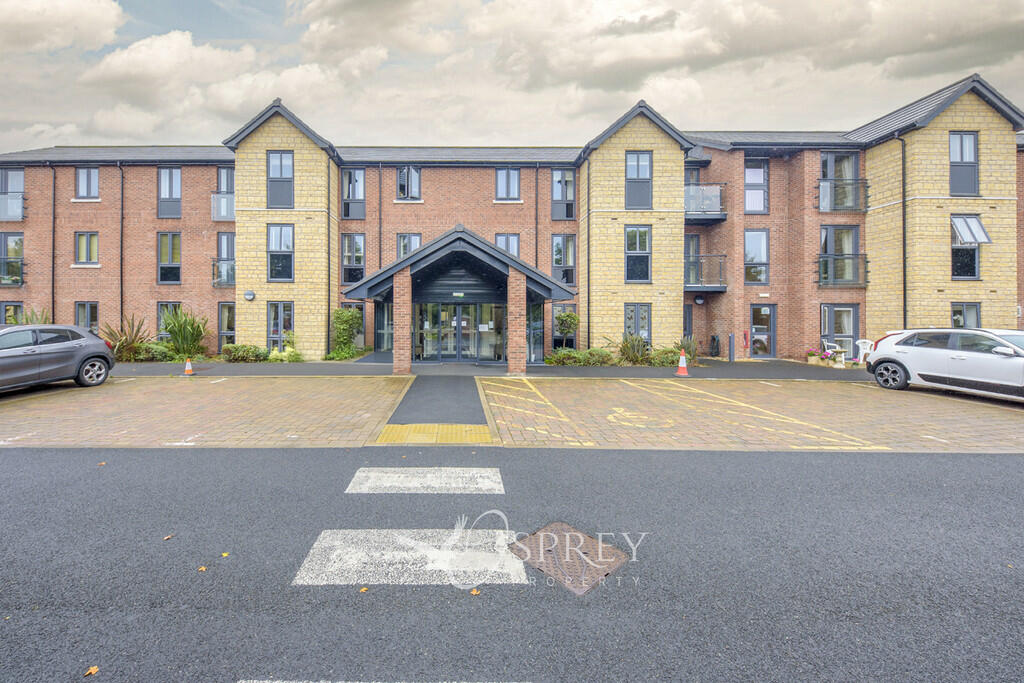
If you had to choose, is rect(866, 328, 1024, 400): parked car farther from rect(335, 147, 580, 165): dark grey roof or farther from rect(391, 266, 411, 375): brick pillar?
rect(335, 147, 580, 165): dark grey roof

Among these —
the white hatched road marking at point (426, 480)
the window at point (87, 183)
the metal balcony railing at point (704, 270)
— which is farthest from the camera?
the window at point (87, 183)

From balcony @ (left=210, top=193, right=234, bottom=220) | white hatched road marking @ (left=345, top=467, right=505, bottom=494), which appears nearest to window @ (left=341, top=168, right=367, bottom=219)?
balcony @ (left=210, top=193, right=234, bottom=220)

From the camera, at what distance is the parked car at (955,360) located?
10180 mm

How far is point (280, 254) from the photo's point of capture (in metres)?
20.0

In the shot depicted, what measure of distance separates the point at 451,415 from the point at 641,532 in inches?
211

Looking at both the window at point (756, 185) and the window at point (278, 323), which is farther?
the window at point (756, 185)

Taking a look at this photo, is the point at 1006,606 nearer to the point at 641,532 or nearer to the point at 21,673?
the point at 641,532

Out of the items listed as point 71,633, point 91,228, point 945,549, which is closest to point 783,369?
point 945,549

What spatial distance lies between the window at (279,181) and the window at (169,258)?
209 inches

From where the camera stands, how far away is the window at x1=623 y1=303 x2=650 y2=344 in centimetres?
1997

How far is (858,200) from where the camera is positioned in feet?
66.2

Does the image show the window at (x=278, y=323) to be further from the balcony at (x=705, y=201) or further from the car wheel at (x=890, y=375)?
the car wheel at (x=890, y=375)

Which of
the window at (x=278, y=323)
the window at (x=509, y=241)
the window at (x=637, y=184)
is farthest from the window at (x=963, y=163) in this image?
the window at (x=278, y=323)

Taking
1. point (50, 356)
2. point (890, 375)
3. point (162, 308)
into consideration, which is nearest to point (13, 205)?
point (162, 308)
